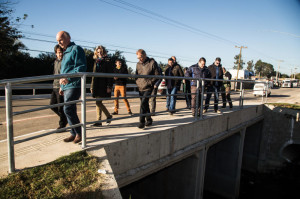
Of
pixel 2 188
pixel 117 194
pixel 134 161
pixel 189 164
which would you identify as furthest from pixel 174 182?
pixel 2 188

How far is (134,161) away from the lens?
11.9 feet

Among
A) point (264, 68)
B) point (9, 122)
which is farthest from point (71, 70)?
point (264, 68)

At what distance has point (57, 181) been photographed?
7.47 feet

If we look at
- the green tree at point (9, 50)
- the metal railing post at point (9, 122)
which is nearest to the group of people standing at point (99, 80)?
the metal railing post at point (9, 122)

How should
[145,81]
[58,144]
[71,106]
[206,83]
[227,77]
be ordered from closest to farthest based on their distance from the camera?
1. [58,144]
2. [71,106]
3. [145,81]
4. [206,83]
5. [227,77]

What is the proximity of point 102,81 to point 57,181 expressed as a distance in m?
2.55

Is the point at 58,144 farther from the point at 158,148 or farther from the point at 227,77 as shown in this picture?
the point at 227,77

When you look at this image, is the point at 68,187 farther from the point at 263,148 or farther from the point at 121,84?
the point at 263,148

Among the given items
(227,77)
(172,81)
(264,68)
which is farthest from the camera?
(264,68)

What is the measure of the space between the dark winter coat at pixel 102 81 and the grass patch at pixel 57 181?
6.59 ft

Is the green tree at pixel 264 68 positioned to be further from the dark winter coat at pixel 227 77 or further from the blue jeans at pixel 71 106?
the blue jeans at pixel 71 106

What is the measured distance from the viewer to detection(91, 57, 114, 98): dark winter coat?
14.6 feet

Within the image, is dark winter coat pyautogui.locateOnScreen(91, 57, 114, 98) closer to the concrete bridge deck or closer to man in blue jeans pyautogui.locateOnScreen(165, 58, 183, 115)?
the concrete bridge deck

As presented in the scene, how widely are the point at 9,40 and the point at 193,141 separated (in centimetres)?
1937
